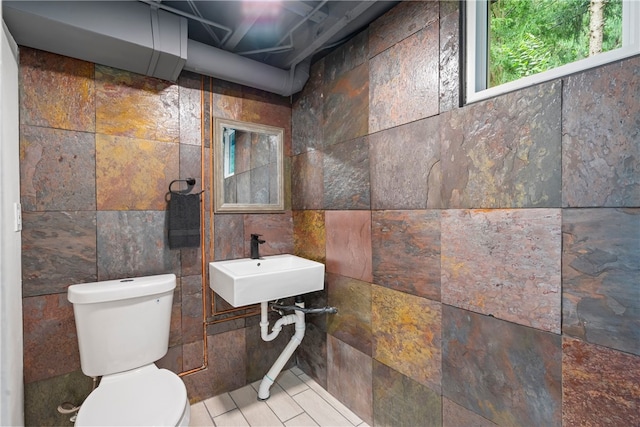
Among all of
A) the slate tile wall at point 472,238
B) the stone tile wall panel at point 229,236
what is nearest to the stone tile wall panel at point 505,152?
the slate tile wall at point 472,238

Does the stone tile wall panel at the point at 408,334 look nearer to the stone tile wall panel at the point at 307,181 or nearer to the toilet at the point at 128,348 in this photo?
the stone tile wall panel at the point at 307,181

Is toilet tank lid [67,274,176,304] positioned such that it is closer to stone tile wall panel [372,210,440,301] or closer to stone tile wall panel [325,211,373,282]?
stone tile wall panel [325,211,373,282]

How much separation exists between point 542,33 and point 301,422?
2.32 m

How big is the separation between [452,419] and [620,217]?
107cm

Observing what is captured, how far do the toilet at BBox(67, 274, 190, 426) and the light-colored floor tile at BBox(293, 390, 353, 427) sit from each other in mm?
890

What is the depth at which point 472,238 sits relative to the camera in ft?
4.09

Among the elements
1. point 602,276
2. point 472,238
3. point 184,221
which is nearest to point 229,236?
point 184,221

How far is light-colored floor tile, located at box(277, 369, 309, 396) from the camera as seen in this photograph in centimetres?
209

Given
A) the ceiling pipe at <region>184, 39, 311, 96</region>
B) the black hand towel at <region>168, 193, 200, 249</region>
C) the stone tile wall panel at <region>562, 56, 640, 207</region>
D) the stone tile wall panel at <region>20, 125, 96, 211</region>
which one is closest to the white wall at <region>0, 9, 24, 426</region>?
the stone tile wall panel at <region>20, 125, 96, 211</region>

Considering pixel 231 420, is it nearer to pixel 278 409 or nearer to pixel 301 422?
pixel 278 409

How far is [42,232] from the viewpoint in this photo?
1.52 metres

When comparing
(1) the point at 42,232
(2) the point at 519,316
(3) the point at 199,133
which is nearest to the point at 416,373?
(2) the point at 519,316

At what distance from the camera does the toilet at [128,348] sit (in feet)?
3.96

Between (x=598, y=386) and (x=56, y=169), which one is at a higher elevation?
(x=56, y=169)
